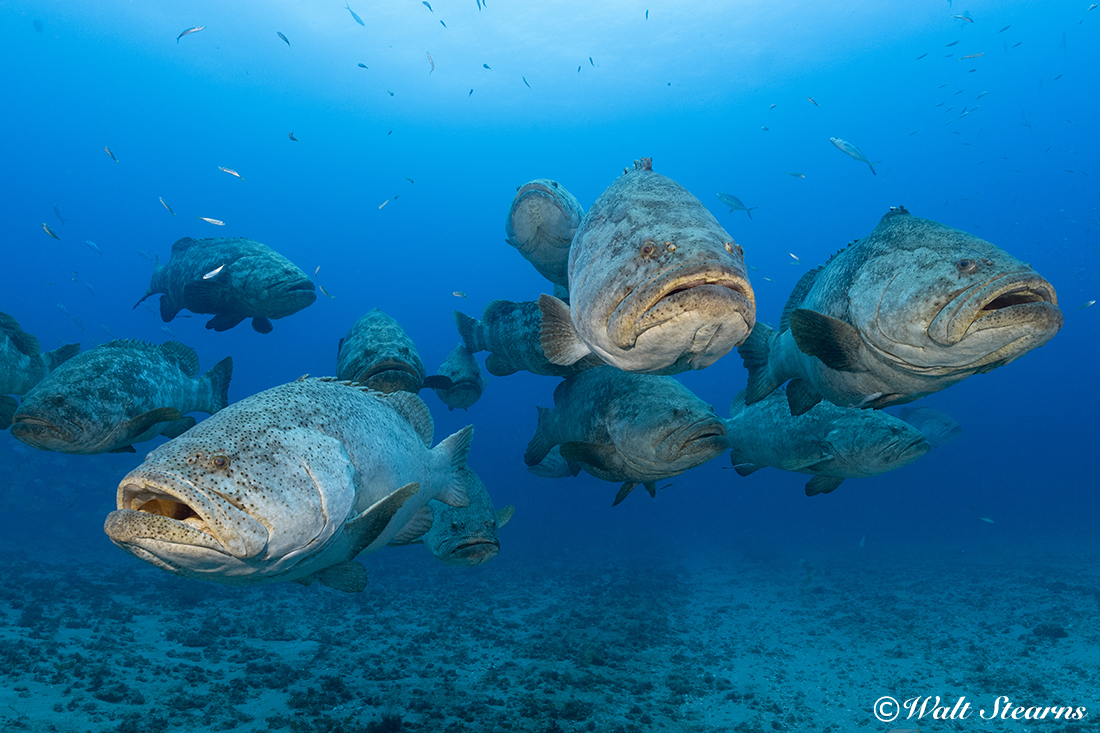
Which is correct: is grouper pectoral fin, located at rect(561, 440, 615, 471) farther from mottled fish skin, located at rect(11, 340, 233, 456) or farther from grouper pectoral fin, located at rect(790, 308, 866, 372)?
mottled fish skin, located at rect(11, 340, 233, 456)

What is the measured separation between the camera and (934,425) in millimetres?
18578

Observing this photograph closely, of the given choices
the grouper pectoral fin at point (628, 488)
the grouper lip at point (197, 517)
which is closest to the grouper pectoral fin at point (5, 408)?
the grouper lip at point (197, 517)

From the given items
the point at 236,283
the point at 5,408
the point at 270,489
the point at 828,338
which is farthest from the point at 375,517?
the point at 236,283

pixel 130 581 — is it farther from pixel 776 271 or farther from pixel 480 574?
pixel 776 271

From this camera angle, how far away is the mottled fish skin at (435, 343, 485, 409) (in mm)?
9203

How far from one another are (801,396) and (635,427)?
1861 mm

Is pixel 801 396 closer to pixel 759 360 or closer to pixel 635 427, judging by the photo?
pixel 759 360

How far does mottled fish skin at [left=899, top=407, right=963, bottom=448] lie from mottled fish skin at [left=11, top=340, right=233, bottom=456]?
2274cm

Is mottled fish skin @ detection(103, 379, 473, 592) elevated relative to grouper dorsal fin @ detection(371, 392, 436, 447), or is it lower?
lower

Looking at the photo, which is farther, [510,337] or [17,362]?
[510,337]

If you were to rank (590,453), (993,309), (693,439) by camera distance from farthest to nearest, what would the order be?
(590,453), (693,439), (993,309)

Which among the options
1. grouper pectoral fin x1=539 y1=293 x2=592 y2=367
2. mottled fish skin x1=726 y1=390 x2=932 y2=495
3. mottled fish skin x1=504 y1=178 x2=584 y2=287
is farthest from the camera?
mottled fish skin x1=504 y1=178 x2=584 y2=287

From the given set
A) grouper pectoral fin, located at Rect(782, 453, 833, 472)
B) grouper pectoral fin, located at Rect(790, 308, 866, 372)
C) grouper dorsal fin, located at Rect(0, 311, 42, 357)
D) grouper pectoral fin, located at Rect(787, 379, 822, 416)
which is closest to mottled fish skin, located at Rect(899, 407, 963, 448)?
grouper pectoral fin, located at Rect(782, 453, 833, 472)

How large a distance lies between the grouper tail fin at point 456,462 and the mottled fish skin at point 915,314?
3449 millimetres
